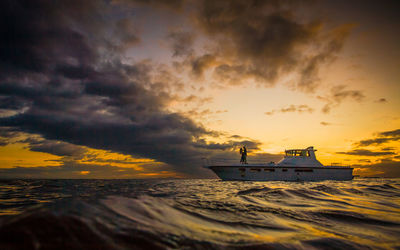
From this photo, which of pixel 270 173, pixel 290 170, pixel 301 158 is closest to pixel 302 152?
pixel 301 158

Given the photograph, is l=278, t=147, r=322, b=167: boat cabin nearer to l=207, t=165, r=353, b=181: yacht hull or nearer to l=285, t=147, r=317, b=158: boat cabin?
l=285, t=147, r=317, b=158: boat cabin

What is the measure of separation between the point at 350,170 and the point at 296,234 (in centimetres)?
3071

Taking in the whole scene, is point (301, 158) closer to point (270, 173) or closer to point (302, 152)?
point (302, 152)

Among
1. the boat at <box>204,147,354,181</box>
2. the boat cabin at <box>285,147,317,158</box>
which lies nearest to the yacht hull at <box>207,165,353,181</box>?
the boat at <box>204,147,354,181</box>

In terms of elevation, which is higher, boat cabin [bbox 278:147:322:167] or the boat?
boat cabin [bbox 278:147:322:167]

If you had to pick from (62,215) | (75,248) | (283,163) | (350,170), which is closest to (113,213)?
(62,215)

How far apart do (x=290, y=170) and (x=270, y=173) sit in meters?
2.59

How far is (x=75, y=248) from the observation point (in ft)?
3.80

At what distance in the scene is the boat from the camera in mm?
22156

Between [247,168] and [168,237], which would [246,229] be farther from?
[247,168]

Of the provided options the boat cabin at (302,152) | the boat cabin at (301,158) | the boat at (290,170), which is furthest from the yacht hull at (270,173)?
the boat cabin at (302,152)

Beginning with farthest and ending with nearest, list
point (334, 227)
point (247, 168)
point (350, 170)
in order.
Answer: point (350, 170) < point (247, 168) < point (334, 227)

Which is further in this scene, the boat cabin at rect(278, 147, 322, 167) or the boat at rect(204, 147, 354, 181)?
the boat cabin at rect(278, 147, 322, 167)

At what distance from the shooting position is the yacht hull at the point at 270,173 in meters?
22.1
